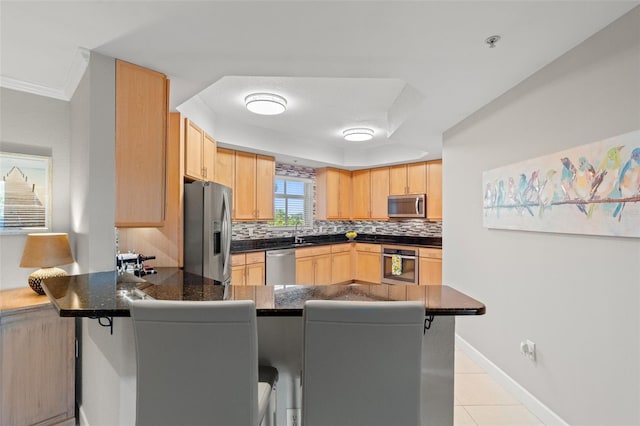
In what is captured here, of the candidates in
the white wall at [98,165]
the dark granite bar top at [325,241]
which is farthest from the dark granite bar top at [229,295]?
the dark granite bar top at [325,241]

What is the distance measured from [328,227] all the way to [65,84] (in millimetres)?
4603

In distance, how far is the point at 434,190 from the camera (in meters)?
5.13

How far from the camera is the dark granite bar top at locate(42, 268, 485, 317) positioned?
1307mm

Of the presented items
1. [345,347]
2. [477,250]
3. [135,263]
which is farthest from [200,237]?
[477,250]

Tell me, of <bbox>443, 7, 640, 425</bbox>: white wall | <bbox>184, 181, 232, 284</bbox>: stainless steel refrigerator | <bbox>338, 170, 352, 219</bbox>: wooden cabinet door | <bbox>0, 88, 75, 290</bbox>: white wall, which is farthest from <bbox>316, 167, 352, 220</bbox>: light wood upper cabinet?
<bbox>0, 88, 75, 290</bbox>: white wall

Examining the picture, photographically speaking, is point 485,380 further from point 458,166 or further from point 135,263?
point 135,263

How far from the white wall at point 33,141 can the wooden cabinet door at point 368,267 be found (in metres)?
4.57

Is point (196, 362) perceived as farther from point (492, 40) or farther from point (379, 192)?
point (379, 192)

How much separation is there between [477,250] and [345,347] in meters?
2.37

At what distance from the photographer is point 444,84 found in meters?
2.40

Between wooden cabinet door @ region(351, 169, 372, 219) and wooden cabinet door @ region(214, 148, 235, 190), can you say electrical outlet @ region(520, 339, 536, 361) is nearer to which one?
wooden cabinet door @ region(214, 148, 235, 190)

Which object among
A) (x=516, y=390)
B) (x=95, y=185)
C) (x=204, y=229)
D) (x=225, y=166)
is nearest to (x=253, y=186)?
(x=225, y=166)

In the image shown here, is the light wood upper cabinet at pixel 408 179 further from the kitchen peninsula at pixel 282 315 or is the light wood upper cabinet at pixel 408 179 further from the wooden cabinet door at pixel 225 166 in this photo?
the kitchen peninsula at pixel 282 315

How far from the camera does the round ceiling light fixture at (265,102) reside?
319cm
